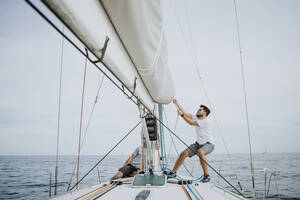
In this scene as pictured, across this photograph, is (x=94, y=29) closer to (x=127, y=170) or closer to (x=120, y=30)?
(x=120, y=30)

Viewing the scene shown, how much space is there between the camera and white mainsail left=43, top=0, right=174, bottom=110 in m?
0.76

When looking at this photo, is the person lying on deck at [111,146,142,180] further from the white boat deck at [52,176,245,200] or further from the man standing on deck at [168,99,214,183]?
the white boat deck at [52,176,245,200]

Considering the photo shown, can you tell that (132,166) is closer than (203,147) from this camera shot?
No

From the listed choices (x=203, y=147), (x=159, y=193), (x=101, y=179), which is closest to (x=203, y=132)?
(x=203, y=147)

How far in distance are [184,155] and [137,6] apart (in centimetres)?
264

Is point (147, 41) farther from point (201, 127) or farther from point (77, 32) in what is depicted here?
point (201, 127)

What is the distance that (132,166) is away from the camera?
369cm

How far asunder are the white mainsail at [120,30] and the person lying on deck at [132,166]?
88.4 inches

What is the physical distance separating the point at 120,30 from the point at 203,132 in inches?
98.5

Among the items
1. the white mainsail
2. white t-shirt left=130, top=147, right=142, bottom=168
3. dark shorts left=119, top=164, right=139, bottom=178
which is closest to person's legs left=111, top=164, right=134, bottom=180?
dark shorts left=119, top=164, right=139, bottom=178

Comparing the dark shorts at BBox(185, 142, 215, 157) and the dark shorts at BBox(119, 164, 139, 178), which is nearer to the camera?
the dark shorts at BBox(185, 142, 215, 157)

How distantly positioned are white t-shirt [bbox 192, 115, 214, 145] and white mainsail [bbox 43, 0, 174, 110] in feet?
5.93

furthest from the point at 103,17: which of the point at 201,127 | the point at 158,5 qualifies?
the point at 201,127

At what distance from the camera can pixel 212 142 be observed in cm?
312
